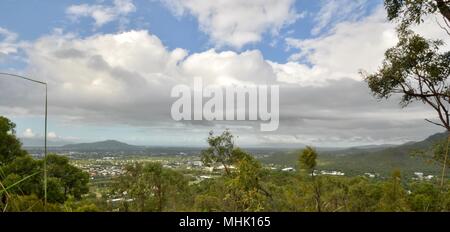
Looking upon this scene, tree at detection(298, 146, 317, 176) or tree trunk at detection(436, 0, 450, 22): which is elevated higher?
tree trunk at detection(436, 0, 450, 22)

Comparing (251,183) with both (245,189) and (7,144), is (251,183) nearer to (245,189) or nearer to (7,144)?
(245,189)

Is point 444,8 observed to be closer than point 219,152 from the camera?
Yes

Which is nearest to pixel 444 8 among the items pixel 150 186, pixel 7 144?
pixel 150 186

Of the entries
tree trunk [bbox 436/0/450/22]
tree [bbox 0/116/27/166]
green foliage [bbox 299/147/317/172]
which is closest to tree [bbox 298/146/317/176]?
green foliage [bbox 299/147/317/172]

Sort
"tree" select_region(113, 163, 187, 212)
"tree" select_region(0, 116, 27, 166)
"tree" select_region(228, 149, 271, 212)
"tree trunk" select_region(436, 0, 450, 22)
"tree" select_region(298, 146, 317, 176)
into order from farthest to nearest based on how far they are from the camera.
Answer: "tree" select_region(0, 116, 27, 166)
"tree" select_region(113, 163, 187, 212)
"tree" select_region(298, 146, 317, 176)
"tree" select_region(228, 149, 271, 212)
"tree trunk" select_region(436, 0, 450, 22)

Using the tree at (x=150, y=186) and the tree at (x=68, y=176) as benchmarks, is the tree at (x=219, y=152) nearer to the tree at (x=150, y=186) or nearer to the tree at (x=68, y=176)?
the tree at (x=150, y=186)

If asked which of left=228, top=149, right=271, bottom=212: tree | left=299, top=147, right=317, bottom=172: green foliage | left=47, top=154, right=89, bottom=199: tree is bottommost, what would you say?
left=47, top=154, right=89, bottom=199: tree

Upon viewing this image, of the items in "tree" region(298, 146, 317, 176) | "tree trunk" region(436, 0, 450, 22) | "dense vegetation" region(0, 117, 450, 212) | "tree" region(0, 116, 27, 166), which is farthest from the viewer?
"tree" region(0, 116, 27, 166)

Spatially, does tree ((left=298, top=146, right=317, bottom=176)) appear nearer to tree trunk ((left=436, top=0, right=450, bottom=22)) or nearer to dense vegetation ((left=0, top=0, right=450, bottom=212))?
dense vegetation ((left=0, top=0, right=450, bottom=212))

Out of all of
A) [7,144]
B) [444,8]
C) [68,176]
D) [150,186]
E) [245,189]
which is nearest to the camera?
[444,8]

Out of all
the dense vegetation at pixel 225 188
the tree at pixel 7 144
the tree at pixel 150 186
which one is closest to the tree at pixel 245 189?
the dense vegetation at pixel 225 188
